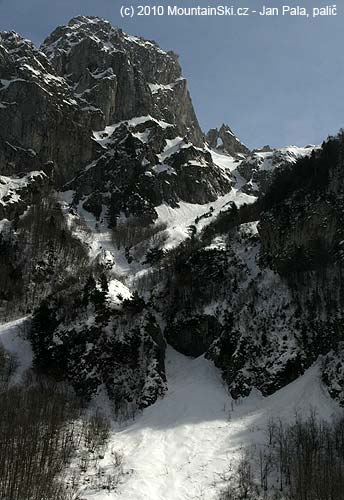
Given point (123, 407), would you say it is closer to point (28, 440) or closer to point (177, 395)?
point (177, 395)

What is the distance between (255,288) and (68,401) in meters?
29.1

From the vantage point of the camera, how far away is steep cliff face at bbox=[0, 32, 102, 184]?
165 metres

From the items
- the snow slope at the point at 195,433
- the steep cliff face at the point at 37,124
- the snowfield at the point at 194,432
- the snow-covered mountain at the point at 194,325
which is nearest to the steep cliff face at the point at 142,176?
the steep cliff face at the point at 37,124

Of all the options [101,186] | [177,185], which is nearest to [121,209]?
[101,186]

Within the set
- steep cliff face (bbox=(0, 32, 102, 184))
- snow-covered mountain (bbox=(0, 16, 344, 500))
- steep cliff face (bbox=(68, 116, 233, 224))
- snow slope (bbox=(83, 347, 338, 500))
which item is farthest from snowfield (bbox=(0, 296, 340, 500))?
steep cliff face (bbox=(0, 32, 102, 184))

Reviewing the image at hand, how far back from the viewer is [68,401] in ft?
173

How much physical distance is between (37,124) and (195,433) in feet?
493

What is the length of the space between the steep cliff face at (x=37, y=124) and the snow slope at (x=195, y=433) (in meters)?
126

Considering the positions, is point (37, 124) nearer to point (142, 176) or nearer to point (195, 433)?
point (142, 176)

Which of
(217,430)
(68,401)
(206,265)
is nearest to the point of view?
(217,430)

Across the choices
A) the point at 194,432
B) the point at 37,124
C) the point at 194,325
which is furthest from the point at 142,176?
the point at 194,432

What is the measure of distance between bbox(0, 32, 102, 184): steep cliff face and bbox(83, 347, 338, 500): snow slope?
414ft

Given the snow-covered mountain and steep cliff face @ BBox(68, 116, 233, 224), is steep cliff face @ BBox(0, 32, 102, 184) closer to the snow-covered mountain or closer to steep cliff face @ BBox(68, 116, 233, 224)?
steep cliff face @ BBox(68, 116, 233, 224)

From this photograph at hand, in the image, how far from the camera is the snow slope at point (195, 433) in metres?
37.0
